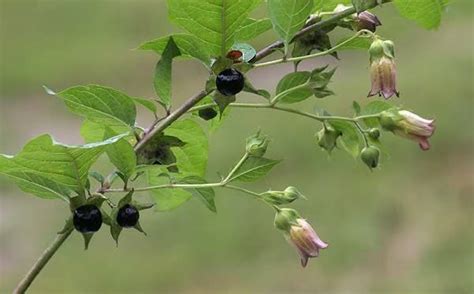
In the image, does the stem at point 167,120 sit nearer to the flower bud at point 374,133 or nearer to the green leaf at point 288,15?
the green leaf at point 288,15

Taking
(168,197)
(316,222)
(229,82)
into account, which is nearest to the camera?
(229,82)

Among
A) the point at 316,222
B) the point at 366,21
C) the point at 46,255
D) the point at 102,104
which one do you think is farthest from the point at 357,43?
the point at 316,222

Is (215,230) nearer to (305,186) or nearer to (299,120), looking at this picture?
(305,186)

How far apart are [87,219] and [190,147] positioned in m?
0.20

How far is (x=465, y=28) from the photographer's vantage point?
911 cm

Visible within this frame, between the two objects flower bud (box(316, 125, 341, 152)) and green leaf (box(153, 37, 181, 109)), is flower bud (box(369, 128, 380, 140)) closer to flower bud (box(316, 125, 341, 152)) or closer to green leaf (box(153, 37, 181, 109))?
flower bud (box(316, 125, 341, 152))

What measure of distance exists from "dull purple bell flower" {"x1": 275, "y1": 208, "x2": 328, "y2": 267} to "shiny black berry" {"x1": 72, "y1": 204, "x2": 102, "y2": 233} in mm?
220

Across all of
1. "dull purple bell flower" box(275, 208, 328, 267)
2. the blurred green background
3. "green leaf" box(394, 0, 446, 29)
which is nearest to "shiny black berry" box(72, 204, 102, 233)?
"dull purple bell flower" box(275, 208, 328, 267)

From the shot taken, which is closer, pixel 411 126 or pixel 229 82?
pixel 229 82

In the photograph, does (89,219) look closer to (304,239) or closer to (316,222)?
(304,239)

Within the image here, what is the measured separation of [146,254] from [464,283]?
79.3 inches

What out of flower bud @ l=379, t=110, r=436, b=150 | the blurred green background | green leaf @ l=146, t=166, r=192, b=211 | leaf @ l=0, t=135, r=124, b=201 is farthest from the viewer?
the blurred green background

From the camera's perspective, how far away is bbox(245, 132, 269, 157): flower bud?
3.27 feet

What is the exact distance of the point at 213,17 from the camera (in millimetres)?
848
